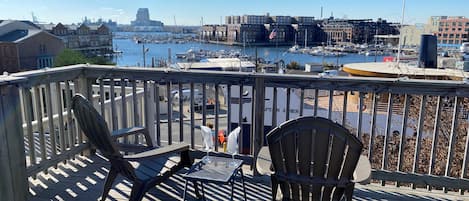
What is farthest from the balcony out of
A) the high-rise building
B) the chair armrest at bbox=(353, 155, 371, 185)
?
the high-rise building

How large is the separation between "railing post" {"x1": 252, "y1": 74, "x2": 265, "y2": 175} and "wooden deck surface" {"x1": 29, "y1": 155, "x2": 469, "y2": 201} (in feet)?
1.11

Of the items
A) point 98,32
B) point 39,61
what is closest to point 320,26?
point 98,32

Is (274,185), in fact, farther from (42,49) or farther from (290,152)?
(42,49)

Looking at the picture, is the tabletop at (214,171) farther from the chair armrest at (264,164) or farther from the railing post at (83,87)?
Result: the railing post at (83,87)

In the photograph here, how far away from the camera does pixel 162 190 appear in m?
2.93

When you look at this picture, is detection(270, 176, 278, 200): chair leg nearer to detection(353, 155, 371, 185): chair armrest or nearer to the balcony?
detection(353, 155, 371, 185): chair armrest

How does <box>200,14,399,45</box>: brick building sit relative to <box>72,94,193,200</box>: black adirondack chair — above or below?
above

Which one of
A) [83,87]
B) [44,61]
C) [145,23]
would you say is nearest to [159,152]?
[83,87]

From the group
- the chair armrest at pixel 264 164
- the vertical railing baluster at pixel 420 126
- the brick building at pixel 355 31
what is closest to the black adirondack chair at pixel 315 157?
the chair armrest at pixel 264 164

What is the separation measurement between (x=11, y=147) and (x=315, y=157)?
199 cm

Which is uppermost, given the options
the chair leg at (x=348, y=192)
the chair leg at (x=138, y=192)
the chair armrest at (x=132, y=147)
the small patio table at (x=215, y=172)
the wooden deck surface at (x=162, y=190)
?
the chair leg at (x=348, y=192)

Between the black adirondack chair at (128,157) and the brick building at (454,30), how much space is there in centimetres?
5305

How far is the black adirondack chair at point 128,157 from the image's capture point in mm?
2271

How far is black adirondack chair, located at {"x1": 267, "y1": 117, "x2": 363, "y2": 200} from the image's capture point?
178 centimetres
